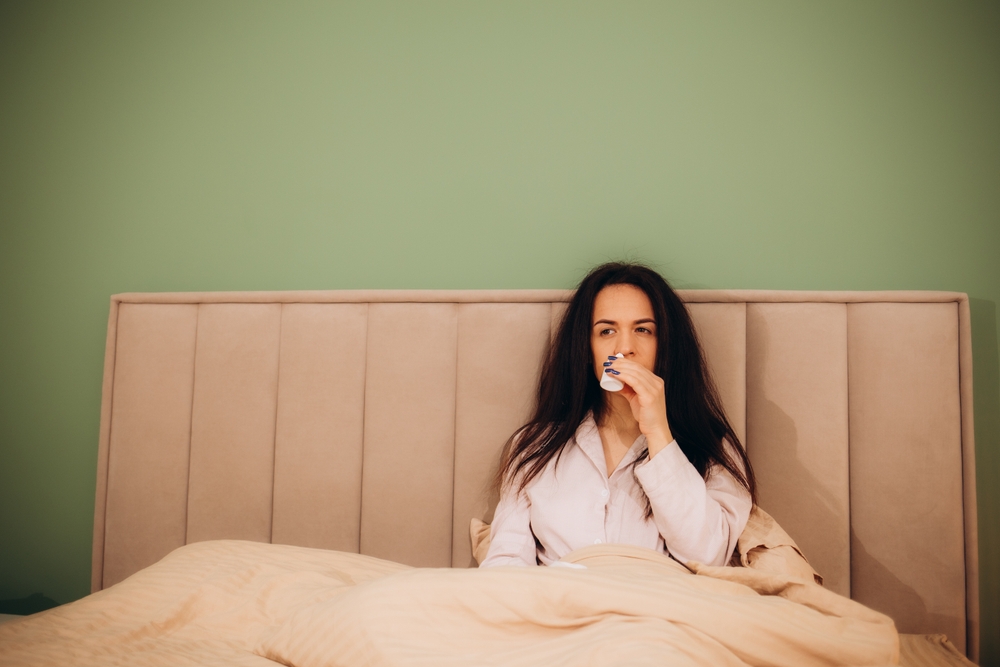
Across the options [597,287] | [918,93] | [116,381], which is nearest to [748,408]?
[597,287]

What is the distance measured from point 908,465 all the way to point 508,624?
3.13 ft

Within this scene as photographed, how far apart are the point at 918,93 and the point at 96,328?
2.27 m

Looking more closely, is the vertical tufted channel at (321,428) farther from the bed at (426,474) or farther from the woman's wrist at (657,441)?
the woman's wrist at (657,441)

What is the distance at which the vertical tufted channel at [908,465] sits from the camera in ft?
3.62

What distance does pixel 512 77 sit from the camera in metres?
1.36

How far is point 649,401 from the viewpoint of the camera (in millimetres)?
1026

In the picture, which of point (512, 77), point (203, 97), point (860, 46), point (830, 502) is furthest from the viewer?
point (203, 97)

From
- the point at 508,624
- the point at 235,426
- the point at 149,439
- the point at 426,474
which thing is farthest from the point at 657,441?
the point at 149,439

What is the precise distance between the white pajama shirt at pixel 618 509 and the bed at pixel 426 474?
0.32 feet

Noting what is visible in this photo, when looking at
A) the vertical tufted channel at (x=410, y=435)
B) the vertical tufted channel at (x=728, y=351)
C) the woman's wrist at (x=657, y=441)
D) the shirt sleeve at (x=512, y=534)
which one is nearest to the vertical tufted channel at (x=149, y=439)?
the vertical tufted channel at (x=410, y=435)

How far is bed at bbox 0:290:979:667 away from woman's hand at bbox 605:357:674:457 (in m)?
0.23

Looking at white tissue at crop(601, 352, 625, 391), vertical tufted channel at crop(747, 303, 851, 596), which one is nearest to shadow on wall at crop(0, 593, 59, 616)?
white tissue at crop(601, 352, 625, 391)

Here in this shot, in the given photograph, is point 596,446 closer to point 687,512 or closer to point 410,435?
point 687,512

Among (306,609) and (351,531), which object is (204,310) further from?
(306,609)
